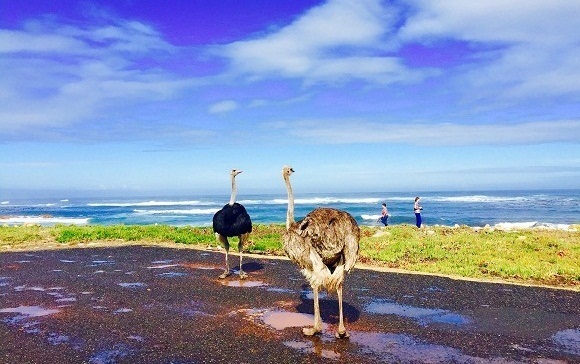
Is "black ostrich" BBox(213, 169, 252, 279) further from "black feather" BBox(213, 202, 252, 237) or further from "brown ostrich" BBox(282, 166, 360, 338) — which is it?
"brown ostrich" BBox(282, 166, 360, 338)

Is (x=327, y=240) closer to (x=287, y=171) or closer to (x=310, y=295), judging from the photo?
(x=287, y=171)

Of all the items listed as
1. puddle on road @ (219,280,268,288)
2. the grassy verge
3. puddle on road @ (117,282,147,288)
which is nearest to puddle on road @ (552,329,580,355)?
the grassy verge

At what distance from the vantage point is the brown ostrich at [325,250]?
855 cm

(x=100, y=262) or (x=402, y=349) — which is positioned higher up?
(x=100, y=262)

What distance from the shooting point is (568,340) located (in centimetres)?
836

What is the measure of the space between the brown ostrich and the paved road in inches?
32.7

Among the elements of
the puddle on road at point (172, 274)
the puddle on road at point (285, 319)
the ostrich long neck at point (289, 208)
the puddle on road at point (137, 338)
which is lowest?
the puddle on road at point (285, 319)

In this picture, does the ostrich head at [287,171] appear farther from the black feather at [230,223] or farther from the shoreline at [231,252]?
the shoreline at [231,252]

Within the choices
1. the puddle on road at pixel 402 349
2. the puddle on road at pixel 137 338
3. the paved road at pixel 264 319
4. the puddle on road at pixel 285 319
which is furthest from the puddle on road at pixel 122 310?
the puddle on road at pixel 402 349

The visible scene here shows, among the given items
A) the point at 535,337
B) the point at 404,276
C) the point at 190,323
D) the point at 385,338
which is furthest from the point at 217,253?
the point at 535,337

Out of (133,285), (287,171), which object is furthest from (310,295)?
(133,285)

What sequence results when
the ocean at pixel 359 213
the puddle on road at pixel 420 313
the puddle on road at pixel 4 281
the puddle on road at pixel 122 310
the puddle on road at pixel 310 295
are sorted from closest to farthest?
the puddle on road at pixel 420 313
the puddle on road at pixel 122 310
the puddle on road at pixel 310 295
the puddle on road at pixel 4 281
the ocean at pixel 359 213

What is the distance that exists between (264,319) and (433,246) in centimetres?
1060

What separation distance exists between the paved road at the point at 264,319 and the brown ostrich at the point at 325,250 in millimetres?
831
